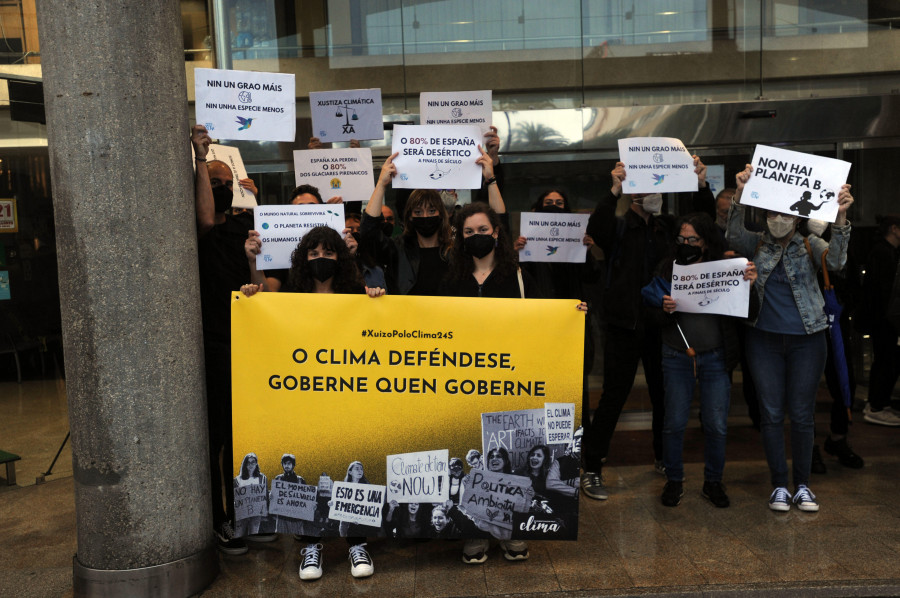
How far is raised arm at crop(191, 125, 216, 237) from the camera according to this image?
4.86m

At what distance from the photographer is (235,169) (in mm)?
5777

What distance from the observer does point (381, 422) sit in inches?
183

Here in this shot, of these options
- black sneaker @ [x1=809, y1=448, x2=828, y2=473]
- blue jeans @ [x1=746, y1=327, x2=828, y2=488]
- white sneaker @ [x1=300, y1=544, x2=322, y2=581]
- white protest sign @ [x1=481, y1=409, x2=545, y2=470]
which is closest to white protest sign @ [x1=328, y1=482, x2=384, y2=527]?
white sneaker @ [x1=300, y1=544, x2=322, y2=581]

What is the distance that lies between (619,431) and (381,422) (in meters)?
3.97

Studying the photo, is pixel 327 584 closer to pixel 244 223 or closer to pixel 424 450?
pixel 424 450

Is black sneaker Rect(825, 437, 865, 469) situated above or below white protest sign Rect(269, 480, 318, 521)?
below

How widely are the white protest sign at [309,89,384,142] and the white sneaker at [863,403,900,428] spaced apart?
16.4 ft

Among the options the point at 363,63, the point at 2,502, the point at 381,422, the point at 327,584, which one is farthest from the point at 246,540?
the point at 363,63

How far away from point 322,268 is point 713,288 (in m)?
2.38

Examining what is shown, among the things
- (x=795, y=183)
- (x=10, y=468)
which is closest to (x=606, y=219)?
(x=795, y=183)

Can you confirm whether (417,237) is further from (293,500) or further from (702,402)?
(702,402)

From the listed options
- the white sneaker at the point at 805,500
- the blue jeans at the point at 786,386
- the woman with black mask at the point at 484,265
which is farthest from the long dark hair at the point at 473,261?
the white sneaker at the point at 805,500

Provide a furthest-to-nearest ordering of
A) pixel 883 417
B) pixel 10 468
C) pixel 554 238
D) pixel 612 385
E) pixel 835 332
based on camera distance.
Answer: pixel 883 417 < pixel 10 468 < pixel 554 238 < pixel 612 385 < pixel 835 332

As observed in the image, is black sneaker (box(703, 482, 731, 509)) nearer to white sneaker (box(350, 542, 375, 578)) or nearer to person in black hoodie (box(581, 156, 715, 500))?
person in black hoodie (box(581, 156, 715, 500))
